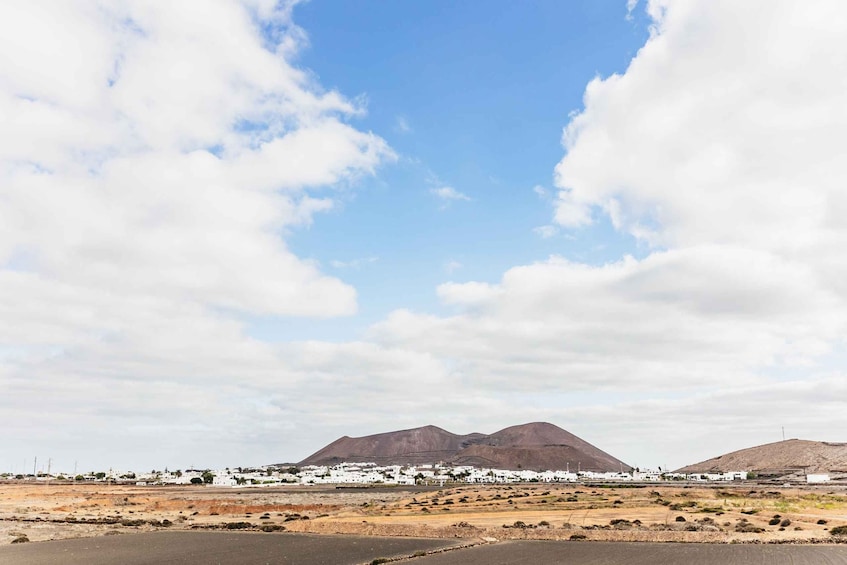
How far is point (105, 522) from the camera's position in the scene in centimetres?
8431

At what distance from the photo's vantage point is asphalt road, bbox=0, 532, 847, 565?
159 ft

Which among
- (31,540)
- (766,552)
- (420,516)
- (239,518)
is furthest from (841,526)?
(31,540)

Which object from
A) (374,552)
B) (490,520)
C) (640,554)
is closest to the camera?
(640,554)

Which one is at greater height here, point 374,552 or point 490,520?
point 374,552

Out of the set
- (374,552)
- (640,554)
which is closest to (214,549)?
(374,552)

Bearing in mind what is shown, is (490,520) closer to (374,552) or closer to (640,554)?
(374,552)

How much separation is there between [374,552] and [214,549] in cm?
1512

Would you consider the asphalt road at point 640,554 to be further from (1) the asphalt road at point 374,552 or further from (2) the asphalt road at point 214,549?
(2) the asphalt road at point 214,549

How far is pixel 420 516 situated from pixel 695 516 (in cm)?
3457

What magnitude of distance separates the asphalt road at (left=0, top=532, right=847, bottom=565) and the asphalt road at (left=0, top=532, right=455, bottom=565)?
0.07 metres

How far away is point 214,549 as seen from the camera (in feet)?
191

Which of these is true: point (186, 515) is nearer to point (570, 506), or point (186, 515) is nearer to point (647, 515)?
point (570, 506)

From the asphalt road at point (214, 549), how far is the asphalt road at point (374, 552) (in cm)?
7

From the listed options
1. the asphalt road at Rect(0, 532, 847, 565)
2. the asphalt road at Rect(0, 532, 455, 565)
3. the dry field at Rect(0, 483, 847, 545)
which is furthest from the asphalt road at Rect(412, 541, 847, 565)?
the asphalt road at Rect(0, 532, 455, 565)
